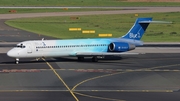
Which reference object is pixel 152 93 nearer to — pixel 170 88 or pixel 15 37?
pixel 170 88

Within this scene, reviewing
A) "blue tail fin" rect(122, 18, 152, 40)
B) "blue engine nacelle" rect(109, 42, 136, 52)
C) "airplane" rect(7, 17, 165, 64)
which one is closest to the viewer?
"airplane" rect(7, 17, 165, 64)

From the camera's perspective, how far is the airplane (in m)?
54.0

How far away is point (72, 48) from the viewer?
5650cm

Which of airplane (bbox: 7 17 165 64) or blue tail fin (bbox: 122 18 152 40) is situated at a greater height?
blue tail fin (bbox: 122 18 152 40)

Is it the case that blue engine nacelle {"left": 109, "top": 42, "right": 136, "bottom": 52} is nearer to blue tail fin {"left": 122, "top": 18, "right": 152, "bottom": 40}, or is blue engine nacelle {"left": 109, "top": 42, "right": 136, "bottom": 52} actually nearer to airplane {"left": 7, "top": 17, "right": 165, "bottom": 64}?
airplane {"left": 7, "top": 17, "right": 165, "bottom": 64}

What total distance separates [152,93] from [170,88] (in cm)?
297

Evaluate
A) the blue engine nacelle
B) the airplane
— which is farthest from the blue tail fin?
the blue engine nacelle

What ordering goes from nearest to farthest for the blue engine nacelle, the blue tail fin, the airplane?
the airplane, the blue engine nacelle, the blue tail fin

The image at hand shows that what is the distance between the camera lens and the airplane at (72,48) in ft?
Result: 177

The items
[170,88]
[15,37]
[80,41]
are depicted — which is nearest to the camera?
[170,88]

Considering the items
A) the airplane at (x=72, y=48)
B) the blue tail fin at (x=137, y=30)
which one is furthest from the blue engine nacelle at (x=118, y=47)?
the blue tail fin at (x=137, y=30)

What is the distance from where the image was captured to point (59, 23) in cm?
10712

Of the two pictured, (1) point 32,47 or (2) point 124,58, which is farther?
(2) point 124,58

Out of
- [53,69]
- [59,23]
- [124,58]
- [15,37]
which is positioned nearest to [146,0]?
[59,23]
